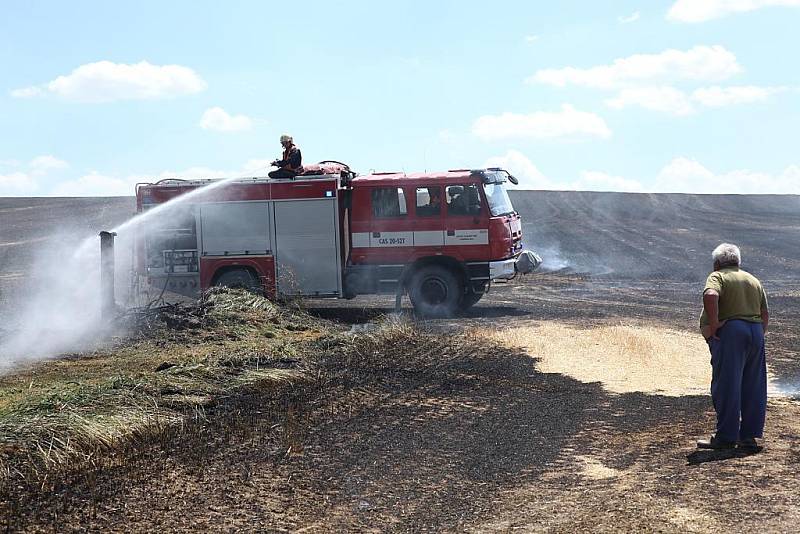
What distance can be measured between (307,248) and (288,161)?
168 centimetres

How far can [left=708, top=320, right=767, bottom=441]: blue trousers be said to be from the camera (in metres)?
7.49

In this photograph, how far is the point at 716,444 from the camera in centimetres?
747

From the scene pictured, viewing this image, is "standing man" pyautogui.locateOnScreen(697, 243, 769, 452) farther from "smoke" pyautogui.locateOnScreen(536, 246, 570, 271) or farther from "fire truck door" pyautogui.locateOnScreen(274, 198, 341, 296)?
"smoke" pyautogui.locateOnScreen(536, 246, 570, 271)

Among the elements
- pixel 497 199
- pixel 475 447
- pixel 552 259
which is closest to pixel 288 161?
pixel 497 199

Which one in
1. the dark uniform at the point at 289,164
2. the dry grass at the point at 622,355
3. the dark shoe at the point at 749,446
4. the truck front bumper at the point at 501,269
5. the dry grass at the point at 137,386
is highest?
the dark uniform at the point at 289,164

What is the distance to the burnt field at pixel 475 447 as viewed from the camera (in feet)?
19.9

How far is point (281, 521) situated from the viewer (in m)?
6.04

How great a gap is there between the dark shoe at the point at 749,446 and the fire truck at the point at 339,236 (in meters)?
10.5

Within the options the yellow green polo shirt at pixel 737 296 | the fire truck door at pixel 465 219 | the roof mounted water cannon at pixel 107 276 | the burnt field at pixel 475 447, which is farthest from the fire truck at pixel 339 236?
the yellow green polo shirt at pixel 737 296

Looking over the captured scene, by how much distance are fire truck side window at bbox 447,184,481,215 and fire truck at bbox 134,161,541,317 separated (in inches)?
0.7

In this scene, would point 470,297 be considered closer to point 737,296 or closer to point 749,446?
point 737,296

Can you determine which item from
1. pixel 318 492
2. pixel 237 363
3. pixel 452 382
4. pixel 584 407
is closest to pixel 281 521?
pixel 318 492

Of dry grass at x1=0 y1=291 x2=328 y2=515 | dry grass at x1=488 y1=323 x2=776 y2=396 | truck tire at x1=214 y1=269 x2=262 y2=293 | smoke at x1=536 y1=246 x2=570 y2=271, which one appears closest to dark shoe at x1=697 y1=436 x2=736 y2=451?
dry grass at x1=488 y1=323 x2=776 y2=396

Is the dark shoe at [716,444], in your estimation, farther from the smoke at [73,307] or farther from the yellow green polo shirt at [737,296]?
the smoke at [73,307]
